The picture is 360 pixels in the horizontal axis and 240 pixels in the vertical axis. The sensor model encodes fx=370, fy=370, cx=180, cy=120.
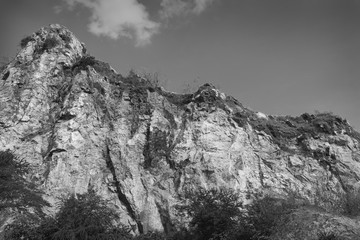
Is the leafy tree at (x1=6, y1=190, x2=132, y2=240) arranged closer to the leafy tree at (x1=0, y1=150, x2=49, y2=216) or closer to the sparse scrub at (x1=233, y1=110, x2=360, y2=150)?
the leafy tree at (x1=0, y1=150, x2=49, y2=216)

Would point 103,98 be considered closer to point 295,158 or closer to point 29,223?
point 29,223

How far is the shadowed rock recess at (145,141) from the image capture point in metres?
31.8

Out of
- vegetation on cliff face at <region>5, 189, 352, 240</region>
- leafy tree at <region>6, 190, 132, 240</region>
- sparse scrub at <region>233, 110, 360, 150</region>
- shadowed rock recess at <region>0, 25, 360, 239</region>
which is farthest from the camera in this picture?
sparse scrub at <region>233, 110, 360, 150</region>

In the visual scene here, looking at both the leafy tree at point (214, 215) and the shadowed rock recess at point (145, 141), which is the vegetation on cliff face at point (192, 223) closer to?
the leafy tree at point (214, 215)

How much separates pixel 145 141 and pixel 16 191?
13368mm

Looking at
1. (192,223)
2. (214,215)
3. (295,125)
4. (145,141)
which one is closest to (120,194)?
(145,141)

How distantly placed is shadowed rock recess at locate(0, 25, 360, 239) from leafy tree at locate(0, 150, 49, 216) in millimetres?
1683

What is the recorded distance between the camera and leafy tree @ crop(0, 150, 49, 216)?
2519cm

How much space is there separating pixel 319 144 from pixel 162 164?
17.8 m

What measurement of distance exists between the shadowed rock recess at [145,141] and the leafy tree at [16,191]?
1.68 metres

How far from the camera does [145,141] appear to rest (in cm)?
3600

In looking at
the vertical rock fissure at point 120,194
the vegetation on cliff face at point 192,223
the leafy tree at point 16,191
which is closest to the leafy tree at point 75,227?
the vegetation on cliff face at point 192,223

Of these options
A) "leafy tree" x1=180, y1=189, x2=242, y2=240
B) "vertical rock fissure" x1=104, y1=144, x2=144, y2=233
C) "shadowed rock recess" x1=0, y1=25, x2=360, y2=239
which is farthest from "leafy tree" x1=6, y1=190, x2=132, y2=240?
"vertical rock fissure" x1=104, y1=144, x2=144, y2=233

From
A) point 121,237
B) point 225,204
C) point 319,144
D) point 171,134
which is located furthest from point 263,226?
point 319,144
